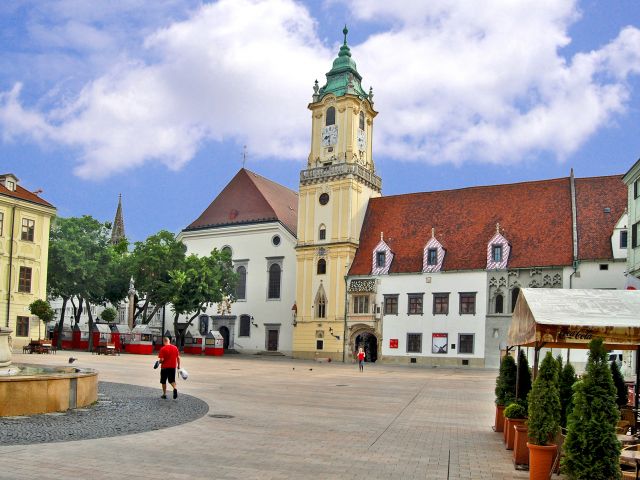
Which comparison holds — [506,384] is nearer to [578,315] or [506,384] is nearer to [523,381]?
[523,381]

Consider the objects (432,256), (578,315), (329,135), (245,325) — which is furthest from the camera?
(245,325)

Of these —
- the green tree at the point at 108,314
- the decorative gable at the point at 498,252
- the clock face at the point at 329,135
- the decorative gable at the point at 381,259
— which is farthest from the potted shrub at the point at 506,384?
the green tree at the point at 108,314

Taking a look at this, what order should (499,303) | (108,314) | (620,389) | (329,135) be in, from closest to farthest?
(620,389)
(499,303)
(329,135)
(108,314)

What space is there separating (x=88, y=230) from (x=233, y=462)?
47681 millimetres

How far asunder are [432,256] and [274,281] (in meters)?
16.1

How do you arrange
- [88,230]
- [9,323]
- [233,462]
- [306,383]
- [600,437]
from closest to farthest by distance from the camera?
[600,437] → [233,462] → [306,383] → [9,323] → [88,230]

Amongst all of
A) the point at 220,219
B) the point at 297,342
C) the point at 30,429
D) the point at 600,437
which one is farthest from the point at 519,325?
the point at 220,219

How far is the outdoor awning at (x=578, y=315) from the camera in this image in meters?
9.70

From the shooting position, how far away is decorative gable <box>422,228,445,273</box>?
5334cm

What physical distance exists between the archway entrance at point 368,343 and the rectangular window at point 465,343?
747cm

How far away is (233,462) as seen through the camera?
10.6 metres

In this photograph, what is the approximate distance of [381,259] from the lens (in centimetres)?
5625

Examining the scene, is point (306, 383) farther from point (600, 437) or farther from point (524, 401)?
point (600, 437)

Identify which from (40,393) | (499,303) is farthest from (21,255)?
(499,303)
